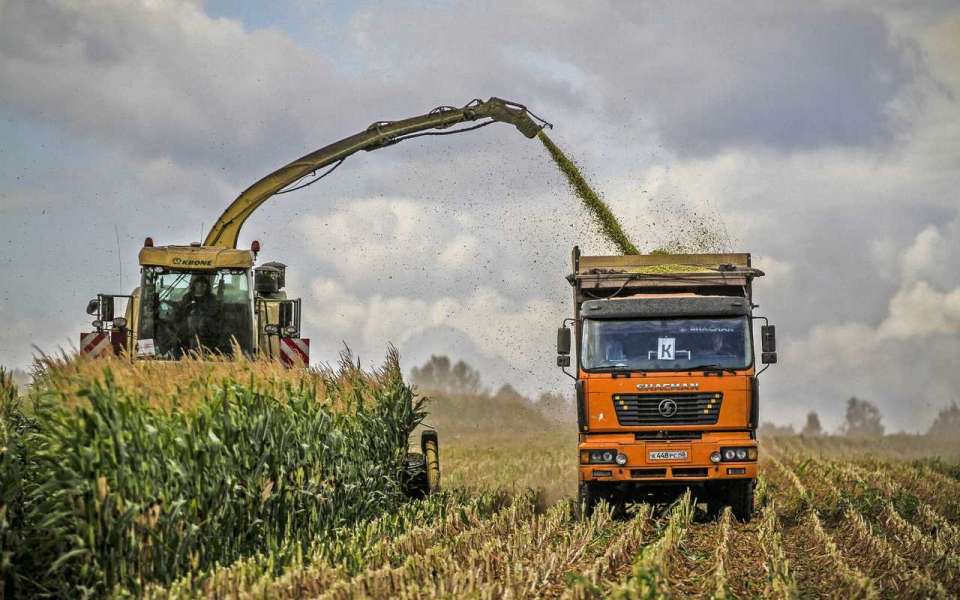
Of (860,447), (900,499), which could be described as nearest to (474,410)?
(860,447)

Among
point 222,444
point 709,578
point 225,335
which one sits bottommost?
point 709,578

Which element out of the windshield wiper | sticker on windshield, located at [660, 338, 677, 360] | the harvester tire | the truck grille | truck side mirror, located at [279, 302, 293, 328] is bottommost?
the harvester tire

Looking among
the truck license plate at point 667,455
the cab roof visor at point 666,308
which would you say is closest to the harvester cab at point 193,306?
the cab roof visor at point 666,308

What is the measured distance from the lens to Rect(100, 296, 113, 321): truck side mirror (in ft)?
56.0

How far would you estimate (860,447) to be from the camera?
46.0m

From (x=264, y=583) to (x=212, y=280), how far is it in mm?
8201

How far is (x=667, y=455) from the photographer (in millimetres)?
16328

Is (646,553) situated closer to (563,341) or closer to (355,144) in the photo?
(563,341)

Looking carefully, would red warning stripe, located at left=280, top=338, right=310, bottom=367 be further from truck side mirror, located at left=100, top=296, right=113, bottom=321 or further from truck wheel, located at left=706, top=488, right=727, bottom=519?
truck wheel, located at left=706, top=488, right=727, bottom=519

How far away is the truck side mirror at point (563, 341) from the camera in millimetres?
16875

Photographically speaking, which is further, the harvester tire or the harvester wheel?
the harvester wheel

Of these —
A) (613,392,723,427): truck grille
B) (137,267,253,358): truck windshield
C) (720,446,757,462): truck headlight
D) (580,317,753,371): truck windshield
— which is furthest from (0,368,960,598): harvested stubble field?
(137,267,253,358): truck windshield

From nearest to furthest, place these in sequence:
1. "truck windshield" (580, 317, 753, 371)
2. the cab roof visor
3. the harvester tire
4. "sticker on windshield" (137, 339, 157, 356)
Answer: "truck windshield" (580, 317, 753, 371), the cab roof visor, "sticker on windshield" (137, 339, 157, 356), the harvester tire

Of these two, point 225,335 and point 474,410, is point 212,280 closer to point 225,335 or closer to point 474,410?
point 225,335
